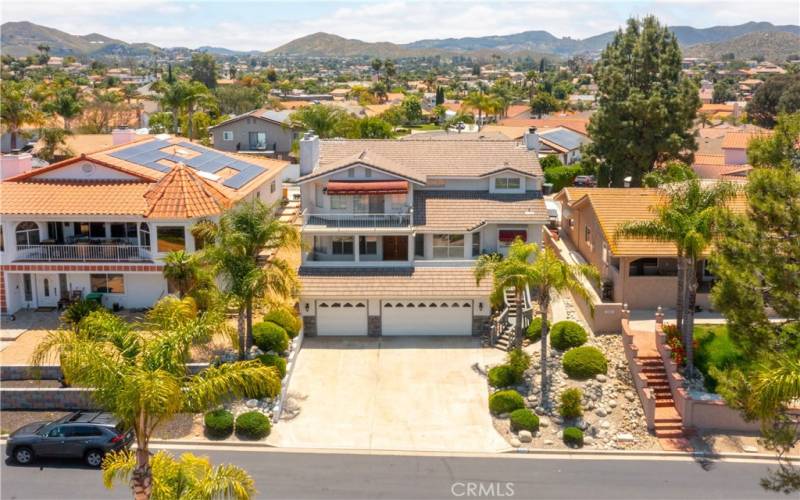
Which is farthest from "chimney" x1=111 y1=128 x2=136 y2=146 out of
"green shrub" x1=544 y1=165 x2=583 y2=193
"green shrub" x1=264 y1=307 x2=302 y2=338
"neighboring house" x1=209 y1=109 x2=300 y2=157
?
"green shrub" x1=544 y1=165 x2=583 y2=193

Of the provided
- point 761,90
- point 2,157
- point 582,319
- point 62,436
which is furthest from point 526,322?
point 761,90

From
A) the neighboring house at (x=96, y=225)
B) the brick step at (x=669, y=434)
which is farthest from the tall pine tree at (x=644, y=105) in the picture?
the brick step at (x=669, y=434)

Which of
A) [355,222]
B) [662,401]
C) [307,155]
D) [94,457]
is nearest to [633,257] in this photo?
[662,401]

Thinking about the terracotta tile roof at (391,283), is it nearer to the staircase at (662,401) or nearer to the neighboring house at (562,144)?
the staircase at (662,401)

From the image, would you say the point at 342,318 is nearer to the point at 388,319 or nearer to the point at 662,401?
the point at 388,319

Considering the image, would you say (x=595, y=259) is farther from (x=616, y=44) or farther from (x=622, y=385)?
(x=616, y=44)
